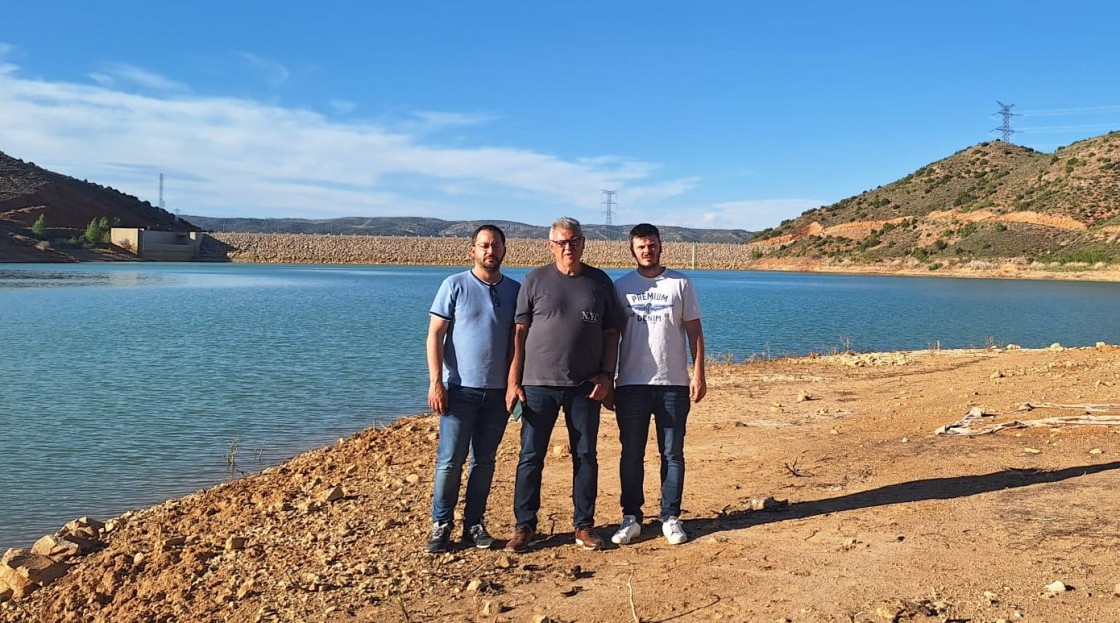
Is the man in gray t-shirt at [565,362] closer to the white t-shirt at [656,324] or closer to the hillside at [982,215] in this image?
the white t-shirt at [656,324]

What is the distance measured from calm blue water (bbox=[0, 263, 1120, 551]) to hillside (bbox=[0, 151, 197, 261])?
2085 inches

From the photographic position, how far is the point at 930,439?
7918 millimetres

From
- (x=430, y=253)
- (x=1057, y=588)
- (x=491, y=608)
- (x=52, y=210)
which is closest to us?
(x=1057, y=588)

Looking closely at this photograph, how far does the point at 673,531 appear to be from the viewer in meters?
5.23

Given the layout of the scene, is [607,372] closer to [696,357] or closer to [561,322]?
[561,322]

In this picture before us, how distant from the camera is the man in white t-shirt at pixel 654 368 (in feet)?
17.2

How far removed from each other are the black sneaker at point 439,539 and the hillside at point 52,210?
90.7 meters

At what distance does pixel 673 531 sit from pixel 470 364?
62.2 inches

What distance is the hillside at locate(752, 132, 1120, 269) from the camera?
2721 inches

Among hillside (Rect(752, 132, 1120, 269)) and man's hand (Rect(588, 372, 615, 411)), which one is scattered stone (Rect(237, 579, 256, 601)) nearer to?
man's hand (Rect(588, 372, 615, 411))

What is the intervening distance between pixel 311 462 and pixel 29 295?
34699 mm

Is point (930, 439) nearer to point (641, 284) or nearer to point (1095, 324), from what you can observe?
point (641, 284)

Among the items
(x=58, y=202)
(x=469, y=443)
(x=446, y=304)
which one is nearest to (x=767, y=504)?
(x=469, y=443)

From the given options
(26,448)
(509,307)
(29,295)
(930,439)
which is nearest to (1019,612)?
(509,307)
